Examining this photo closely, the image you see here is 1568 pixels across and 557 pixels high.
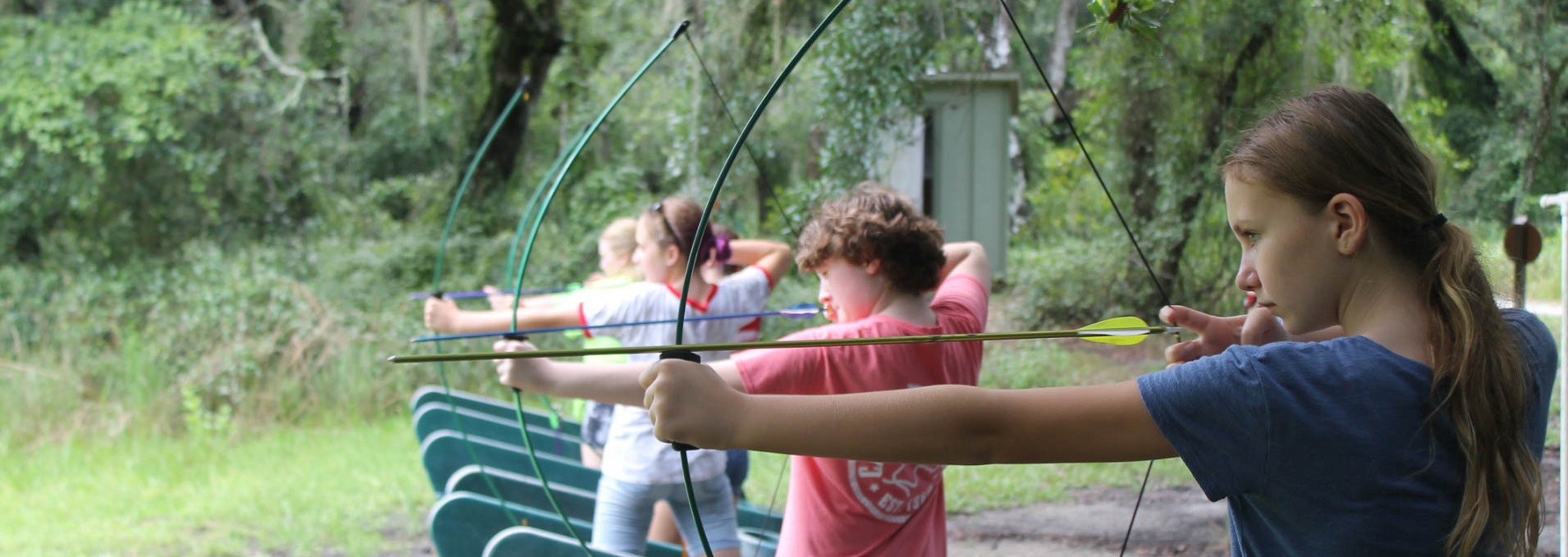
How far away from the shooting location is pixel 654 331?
118 inches

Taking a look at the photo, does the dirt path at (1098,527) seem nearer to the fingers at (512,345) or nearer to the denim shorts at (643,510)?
the denim shorts at (643,510)

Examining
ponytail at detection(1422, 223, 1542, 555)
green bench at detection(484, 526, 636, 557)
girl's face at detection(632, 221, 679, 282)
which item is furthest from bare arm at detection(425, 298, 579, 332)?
ponytail at detection(1422, 223, 1542, 555)

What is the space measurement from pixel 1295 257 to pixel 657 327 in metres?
2.08

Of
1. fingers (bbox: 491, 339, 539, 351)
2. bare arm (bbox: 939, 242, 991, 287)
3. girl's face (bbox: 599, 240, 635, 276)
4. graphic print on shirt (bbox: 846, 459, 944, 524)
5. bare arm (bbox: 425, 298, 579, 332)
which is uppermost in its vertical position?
bare arm (bbox: 939, 242, 991, 287)

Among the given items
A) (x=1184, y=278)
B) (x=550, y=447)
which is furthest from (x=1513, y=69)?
(x=550, y=447)

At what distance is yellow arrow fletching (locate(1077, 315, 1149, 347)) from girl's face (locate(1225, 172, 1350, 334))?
4.9 inches

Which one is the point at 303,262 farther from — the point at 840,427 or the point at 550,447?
the point at 840,427

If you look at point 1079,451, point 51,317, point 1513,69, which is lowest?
point 51,317

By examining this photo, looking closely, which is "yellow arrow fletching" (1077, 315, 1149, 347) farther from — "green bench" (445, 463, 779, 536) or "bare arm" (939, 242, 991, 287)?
"green bench" (445, 463, 779, 536)

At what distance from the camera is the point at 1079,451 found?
3.27ft

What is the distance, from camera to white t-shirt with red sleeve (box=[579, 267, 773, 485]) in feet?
8.95

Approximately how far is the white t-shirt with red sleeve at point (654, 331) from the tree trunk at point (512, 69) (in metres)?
5.20

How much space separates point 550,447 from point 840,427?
352cm

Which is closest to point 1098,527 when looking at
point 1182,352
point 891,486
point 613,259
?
point 613,259
